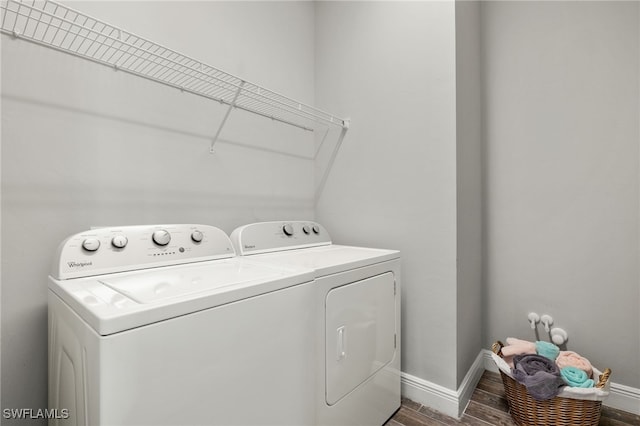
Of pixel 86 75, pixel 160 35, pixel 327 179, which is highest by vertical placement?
pixel 160 35

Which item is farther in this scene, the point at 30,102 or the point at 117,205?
the point at 117,205

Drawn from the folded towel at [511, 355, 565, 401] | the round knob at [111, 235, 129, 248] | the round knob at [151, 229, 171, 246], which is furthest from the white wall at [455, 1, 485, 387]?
the round knob at [111, 235, 129, 248]

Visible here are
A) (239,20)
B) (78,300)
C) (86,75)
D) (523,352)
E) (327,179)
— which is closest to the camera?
(78,300)

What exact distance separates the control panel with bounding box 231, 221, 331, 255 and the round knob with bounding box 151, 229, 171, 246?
1.06ft

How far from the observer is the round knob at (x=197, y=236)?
124 centimetres

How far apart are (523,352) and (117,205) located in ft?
6.71

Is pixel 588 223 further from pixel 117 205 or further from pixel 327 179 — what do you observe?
pixel 117 205

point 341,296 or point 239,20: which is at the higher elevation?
point 239,20

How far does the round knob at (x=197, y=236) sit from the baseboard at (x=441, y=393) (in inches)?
52.3

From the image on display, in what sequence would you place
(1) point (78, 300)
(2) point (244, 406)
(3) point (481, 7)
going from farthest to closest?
(3) point (481, 7) → (2) point (244, 406) → (1) point (78, 300)

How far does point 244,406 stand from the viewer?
802mm

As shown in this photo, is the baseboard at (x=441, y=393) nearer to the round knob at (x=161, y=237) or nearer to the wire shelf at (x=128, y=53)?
the round knob at (x=161, y=237)

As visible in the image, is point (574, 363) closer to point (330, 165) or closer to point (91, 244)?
point (330, 165)

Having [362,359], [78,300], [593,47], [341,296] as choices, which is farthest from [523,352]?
[78,300]
